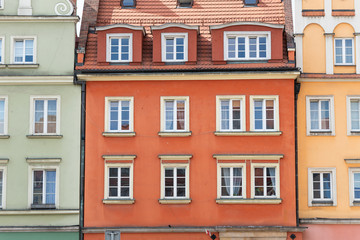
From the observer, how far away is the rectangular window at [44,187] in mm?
30172

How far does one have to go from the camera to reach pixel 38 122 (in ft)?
101

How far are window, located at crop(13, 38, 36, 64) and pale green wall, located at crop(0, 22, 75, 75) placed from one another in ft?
0.87

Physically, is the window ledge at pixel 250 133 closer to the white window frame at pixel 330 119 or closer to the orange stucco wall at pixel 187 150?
the orange stucco wall at pixel 187 150

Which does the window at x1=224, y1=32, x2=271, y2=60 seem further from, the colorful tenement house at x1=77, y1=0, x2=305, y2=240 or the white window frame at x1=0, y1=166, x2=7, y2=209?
the white window frame at x1=0, y1=166, x2=7, y2=209

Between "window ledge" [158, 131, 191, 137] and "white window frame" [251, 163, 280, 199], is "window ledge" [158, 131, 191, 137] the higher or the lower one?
the higher one

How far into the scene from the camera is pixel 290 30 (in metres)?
31.6

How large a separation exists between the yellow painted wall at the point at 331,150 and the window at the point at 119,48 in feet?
28.6

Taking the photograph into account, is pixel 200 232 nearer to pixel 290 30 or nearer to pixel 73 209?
pixel 73 209

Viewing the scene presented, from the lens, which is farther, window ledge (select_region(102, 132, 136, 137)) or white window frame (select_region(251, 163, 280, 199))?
window ledge (select_region(102, 132, 136, 137))

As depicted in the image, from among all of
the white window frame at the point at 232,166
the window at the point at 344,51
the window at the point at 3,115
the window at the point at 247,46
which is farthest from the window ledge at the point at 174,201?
the window at the point at 344,51

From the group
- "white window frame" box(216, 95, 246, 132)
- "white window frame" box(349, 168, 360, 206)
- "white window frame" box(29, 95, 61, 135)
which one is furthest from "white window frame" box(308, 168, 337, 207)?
"white window frame" box(29, 95, 61, 135)

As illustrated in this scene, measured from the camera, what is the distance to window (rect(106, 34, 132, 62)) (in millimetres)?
31188

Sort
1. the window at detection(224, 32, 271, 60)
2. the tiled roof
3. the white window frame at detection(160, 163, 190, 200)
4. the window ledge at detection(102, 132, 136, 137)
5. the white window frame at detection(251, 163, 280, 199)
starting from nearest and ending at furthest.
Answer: the white window frame at detection(251, 163, 280, 199) < the white window frame at detection(160, 163, 190, 200) < the window ledge at detection(102, 132, 136, 137) < the window at detection(224, 32, 271, 60) < the tiled roof

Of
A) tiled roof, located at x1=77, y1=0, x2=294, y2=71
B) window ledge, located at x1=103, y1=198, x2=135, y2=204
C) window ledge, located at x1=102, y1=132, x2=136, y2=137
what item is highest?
tiled roof, located at x1=77, y1=0, x2=294, y2=71
